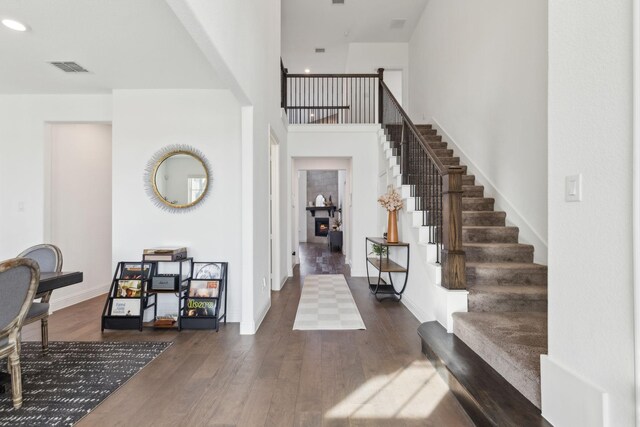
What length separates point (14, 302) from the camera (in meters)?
2.04

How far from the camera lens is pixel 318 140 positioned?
21.7 feet

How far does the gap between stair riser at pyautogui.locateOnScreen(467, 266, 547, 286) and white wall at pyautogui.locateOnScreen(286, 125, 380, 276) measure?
3315mm

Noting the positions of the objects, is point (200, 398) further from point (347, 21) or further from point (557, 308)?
point (347, 21)

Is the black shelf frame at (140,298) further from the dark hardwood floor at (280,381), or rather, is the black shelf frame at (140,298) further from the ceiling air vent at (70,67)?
the ceiling air vent at (70,67)

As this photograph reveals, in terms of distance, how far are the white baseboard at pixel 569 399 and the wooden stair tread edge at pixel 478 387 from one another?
109mm

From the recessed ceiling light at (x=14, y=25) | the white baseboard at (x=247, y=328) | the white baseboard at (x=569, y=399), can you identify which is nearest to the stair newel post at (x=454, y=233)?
the white baseboard at (x=569, y=399)

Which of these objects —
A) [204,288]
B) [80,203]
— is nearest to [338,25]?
[80,203]

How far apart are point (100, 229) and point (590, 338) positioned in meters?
5.83

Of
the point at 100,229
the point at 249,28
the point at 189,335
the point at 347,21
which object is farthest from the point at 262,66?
the point at 347,21

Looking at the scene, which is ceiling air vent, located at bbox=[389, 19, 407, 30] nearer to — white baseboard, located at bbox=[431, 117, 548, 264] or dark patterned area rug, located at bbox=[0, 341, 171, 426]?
white baseboard, located at bbox=[431, 117, 548, 264]

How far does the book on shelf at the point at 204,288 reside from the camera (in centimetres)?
362

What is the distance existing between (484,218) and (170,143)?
12.5 ft

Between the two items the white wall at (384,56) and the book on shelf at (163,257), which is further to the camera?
the white wall at (384,56)

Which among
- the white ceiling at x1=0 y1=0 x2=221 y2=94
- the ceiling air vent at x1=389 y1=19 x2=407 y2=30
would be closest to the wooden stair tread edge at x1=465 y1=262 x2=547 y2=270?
the white ceiling at x1=0 y1=0 x2=221 y2=94
